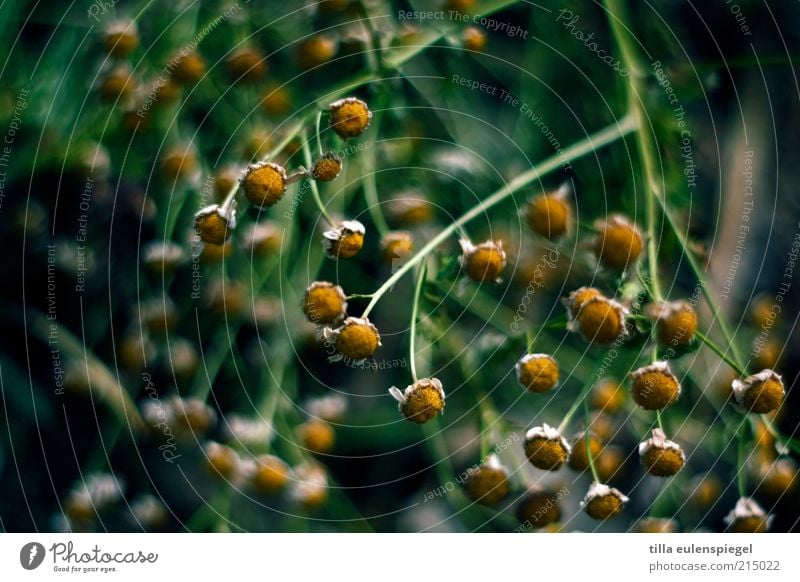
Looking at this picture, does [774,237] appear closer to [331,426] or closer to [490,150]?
[490,150]

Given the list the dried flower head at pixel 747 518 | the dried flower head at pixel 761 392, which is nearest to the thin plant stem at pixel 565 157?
the dried flower head at pixel 761 392

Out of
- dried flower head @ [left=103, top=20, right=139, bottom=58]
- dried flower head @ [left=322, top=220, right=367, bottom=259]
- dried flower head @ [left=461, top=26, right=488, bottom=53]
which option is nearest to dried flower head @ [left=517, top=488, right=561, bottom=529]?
dried flower head @ [left=322, top=220, right=367, bottom=259]

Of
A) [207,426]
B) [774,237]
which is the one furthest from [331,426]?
[774,237]

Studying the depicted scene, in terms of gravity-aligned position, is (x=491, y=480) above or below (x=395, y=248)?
below

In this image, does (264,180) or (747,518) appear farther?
(747,518)

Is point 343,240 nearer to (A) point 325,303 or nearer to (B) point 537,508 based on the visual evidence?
(A) point 325,303
